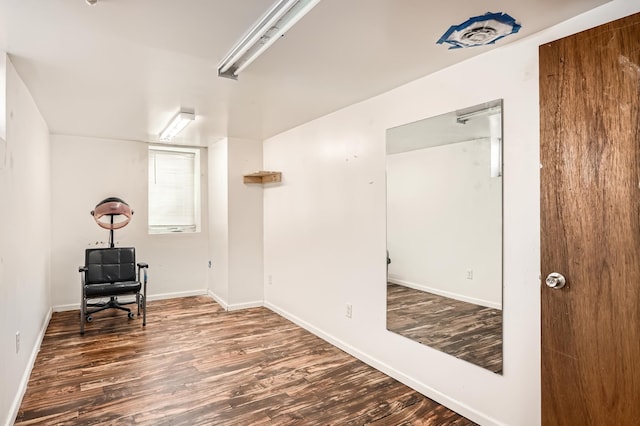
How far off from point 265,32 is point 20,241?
2.24m

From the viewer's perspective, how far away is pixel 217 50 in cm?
208

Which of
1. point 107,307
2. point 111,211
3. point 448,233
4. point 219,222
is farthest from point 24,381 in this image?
point 448,233

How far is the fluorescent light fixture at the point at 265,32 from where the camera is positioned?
61.4 inches

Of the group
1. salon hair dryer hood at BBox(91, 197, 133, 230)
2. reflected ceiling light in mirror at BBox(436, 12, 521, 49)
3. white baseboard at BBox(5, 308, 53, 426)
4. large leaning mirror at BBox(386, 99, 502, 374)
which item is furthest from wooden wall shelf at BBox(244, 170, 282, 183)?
reflected ceiling light in mirror at BBox(436, 12, 521, 49)

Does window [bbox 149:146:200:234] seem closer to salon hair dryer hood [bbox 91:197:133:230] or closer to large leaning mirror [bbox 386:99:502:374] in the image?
salon hair dryer hood [bbox 91:197:133:230]

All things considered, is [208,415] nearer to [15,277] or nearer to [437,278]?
[15,277]

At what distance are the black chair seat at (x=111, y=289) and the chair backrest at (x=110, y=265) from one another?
0.20 metres

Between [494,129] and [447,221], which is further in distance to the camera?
[447,221]

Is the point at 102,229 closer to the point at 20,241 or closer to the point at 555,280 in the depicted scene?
the point at 20,241

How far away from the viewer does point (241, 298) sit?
4.72 metres

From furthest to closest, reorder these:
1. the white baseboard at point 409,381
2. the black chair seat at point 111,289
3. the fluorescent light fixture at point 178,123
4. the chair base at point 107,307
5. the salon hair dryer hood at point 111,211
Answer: the salon hair dryer hood at point 111,211
the chair base at point 107,307
the black chair seat at point 111,289
the fluorescent light fixture at point 178,123
the white baseboard at point 409,381

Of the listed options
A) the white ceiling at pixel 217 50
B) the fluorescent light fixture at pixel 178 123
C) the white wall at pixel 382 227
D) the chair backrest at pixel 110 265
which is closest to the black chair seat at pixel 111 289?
the chair backrest at pixel 110 265

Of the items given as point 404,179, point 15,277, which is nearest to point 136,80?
point 15,277

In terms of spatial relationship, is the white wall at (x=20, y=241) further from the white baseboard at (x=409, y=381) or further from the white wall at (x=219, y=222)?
the white baseboard at (x=409, y=381)
